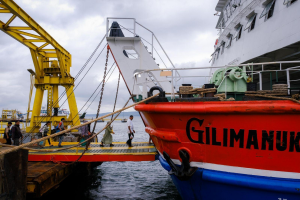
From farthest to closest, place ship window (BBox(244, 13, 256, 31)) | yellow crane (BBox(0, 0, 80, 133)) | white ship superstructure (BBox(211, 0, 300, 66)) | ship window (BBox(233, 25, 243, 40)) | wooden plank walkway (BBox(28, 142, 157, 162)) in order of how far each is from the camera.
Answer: yellow crane (BBox(0, 0, 80, 133)), ship window (BBox(233, 25, 243, 40)), ship window (BBox(244, 13, 256, 31)), wooden plank walkway (BBox(28, 142, 157, 162)), white ship superstructure (BBox(211, 0, 300, 66))

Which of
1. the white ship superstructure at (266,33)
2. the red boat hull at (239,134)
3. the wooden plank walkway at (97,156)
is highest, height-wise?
the white ship superstructure at (266,33)

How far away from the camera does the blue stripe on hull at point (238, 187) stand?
3643mm

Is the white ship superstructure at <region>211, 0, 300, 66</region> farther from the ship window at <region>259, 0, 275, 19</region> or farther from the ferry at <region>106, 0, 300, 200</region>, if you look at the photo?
the ferry at <region>106, 0, 300, 200</region>

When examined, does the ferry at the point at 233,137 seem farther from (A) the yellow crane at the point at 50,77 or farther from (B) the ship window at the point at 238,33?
Answer: (A) the yellow crane at the point at 50,77

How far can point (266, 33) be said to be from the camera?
7.60 meters

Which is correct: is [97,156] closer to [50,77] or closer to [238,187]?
[238,187]

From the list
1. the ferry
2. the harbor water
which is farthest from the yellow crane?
the ferry

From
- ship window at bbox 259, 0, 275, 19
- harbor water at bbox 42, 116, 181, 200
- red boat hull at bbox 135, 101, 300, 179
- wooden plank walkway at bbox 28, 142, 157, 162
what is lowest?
harbor water at bbox 42, 116, 181, 200

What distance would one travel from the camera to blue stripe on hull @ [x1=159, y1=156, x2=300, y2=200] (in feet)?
12.0

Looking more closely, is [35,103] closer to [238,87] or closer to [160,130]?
[160,130]

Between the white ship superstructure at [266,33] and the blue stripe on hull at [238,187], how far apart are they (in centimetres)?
421

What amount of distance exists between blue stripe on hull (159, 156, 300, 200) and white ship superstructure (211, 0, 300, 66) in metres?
4.21

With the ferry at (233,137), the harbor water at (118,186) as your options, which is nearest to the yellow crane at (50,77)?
the harbor water at (118,186)

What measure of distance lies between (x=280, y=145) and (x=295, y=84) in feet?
18.8
